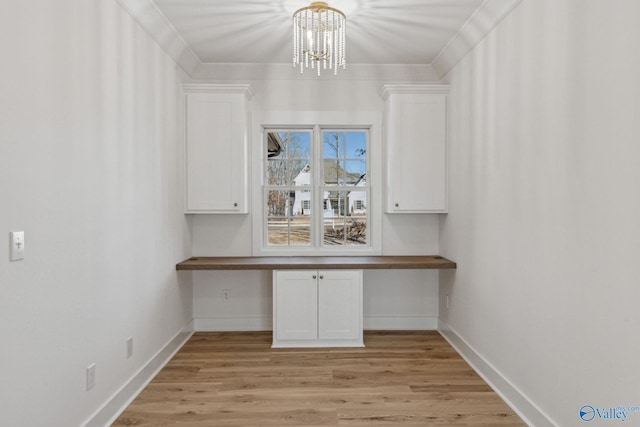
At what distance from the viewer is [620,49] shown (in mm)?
1591

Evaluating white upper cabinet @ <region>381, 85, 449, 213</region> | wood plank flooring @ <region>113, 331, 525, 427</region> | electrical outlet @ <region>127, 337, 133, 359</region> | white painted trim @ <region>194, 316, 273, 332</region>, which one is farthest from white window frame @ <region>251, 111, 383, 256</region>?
electrical outlet @ <region>127, 337, 133, 359</region>

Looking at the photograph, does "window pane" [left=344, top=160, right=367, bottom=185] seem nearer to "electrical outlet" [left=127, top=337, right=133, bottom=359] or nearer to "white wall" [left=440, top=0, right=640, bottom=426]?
"white wall" [left=440, top=0, right=640, bottom=426]

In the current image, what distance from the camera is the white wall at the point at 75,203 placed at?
5.09 ft

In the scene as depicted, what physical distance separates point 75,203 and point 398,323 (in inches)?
121

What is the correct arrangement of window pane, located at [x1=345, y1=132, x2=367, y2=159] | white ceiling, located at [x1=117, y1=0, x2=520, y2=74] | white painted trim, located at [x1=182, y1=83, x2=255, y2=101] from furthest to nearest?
window pane, located at [x1=345, y1=132, x2=367, y2=159], white painted trim, located at [x1=182, y1=83, x2=255, y2=101], white ceiling, located at [x1=117, y1=0, x2=520, y2=74]

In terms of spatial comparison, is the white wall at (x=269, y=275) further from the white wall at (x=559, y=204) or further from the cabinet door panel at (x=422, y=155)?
the white wall at (x=559, y=204)

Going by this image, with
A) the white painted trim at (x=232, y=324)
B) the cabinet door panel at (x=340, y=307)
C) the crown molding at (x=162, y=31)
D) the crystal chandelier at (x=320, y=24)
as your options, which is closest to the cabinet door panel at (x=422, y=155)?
the cabinet door panel at (x=340, y=307)

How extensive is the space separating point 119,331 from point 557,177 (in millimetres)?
2692

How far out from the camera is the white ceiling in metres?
2.64

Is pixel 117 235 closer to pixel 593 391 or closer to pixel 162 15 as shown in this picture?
pixel 162 15

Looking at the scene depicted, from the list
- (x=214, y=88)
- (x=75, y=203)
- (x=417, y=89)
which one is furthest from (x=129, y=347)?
(x=417, y=89)

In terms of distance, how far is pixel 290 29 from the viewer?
3.05 meters

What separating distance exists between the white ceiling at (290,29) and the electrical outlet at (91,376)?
218cm

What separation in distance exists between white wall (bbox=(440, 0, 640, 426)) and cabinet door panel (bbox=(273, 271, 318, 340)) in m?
1.36
